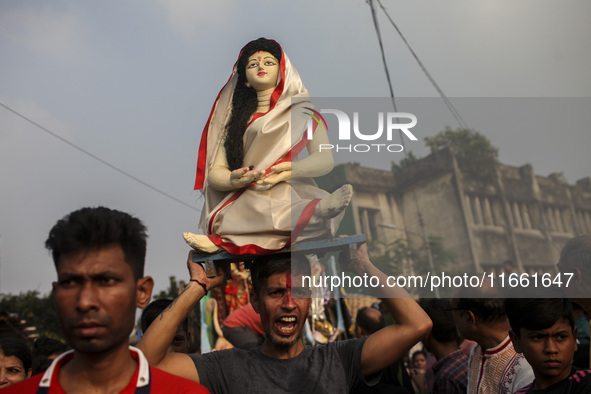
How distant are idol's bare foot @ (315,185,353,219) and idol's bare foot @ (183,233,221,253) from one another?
1.78 ft

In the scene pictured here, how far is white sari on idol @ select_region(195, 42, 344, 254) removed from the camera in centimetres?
283

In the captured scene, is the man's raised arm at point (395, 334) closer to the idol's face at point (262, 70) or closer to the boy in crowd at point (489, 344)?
the boy in crowd at point (489, 344)

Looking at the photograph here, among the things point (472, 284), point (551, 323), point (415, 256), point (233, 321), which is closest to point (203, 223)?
point (415, 256)

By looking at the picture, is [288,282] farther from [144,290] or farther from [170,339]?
[144,290]

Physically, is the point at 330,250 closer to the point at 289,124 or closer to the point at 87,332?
the point at 289,124

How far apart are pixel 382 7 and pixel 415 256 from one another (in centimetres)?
307

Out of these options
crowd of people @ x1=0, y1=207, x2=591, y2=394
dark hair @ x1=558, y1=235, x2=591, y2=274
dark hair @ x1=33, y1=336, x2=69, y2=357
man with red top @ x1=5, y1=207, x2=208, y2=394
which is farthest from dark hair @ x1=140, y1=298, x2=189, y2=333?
dark hair @ x1=558, y1=235, x2=591, y2=274

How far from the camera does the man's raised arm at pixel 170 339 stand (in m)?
2.43

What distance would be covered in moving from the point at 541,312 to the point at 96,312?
1.90m

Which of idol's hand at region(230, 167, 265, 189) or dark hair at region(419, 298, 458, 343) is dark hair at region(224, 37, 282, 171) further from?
dark hair at region(419, 298, 458, 343)

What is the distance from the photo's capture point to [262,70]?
326cm

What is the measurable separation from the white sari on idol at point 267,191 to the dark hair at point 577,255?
3.43 ft

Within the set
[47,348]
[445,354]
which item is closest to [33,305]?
[47,348]

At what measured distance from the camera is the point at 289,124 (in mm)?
3150
